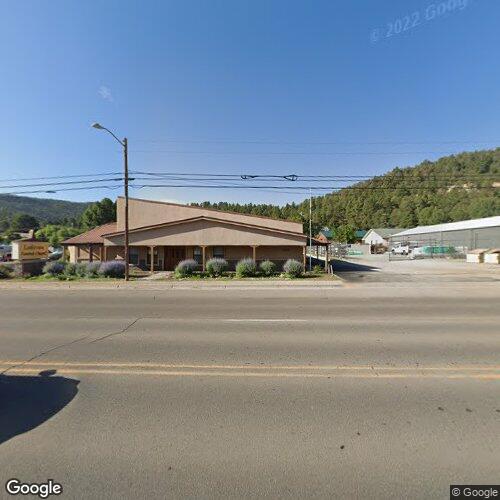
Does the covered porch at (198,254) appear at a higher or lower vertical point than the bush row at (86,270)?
higher

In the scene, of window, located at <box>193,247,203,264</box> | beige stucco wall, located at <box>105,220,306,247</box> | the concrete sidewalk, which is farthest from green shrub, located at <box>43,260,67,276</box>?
window, located at <box>193,247,203,264</box>

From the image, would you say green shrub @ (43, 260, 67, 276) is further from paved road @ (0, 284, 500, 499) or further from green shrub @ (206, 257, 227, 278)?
paved road @ (0, 284, 500, 499)

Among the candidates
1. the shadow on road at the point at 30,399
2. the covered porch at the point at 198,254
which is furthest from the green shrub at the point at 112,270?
the shadow on road at the point at 30,399

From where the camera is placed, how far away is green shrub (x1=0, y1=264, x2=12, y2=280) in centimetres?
2129

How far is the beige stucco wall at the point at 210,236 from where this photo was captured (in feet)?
77.1

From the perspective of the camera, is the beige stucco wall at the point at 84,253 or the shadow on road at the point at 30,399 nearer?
the shadow on road at the point at 30,399

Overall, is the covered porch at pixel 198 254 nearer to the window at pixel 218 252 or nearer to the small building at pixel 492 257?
the window at pixel 218 252

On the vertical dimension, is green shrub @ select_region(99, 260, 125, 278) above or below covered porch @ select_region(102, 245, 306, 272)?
below

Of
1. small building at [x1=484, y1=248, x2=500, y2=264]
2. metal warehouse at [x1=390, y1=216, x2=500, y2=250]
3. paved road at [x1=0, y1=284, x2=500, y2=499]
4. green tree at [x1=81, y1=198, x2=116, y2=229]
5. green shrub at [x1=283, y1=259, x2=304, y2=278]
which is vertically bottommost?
paved road at [x1=0, y1=284, x2=500, y2=499]

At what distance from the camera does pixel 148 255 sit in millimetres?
26062

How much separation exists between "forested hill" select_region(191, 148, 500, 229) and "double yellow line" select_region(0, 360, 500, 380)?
2962 inches

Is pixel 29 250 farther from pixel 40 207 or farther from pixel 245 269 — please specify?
pixel 40 207

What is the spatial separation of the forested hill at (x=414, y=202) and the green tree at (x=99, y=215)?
45.4 m

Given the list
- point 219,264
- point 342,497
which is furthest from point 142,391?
point 219,264
